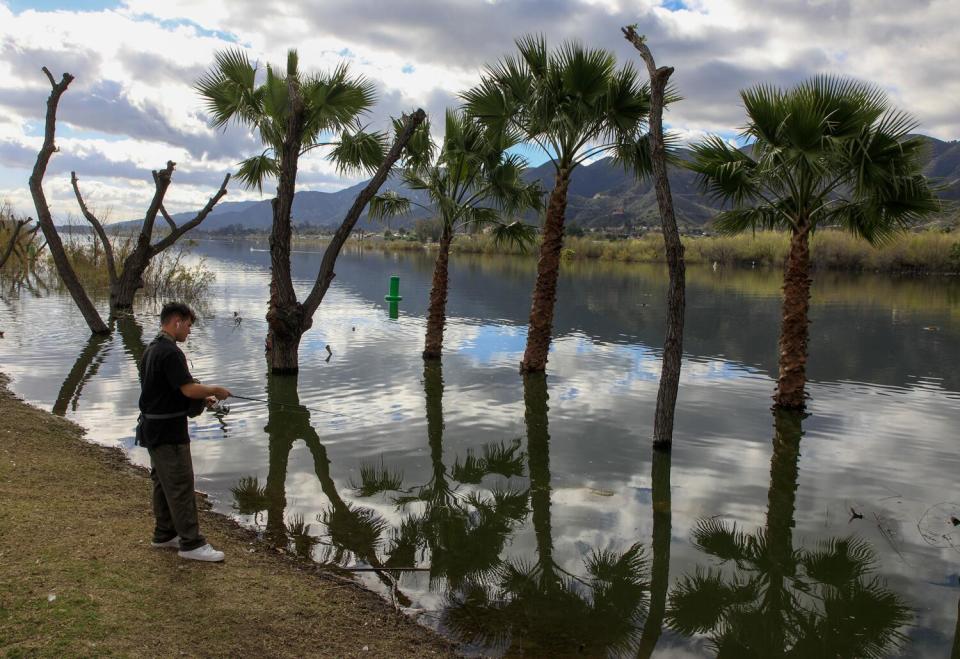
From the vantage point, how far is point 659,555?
22.3 ft

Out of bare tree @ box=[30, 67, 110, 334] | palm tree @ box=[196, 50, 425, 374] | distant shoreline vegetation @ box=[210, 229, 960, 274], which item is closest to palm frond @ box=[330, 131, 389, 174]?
palm tree @ box=[196, 50, 425, 374]

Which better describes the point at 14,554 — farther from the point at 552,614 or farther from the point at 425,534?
the point at 552,614

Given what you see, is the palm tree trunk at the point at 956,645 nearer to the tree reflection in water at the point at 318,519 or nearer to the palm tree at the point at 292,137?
the tree reflection in water at the point at 318,519

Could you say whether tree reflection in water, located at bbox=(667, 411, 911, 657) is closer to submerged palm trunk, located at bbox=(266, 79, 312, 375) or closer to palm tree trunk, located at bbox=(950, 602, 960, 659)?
palm tree trunk, located at bbox=(950, 602, 960, 659)

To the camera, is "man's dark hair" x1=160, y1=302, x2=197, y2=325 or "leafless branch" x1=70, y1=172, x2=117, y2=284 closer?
"man's dark hair" x1=160, y1=302, x2=197, y2=325

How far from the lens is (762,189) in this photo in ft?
43.3

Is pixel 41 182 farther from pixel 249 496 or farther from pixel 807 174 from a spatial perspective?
pixel 807 174

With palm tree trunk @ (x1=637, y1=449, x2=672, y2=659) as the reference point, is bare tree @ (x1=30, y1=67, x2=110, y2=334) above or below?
above

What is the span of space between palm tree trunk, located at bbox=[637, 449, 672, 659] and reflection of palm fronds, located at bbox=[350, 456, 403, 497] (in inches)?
119

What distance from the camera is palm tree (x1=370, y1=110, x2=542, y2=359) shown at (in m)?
15.8

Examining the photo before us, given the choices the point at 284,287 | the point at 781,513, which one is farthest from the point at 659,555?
the point at 284,287

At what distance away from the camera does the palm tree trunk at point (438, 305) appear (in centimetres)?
1681

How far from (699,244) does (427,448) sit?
3025 inches

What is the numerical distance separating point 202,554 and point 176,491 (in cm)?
52
